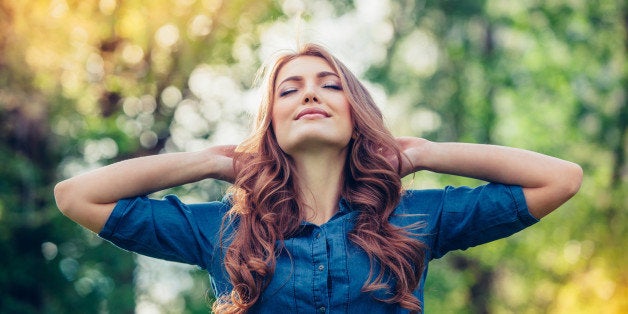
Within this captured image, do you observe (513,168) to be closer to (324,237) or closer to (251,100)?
(324,237)

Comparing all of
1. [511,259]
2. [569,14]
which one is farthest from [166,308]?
[569,14]

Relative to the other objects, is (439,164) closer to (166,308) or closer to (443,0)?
(166,308)

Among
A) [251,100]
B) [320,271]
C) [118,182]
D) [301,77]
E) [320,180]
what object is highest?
[301,77]

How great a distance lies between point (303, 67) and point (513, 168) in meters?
0.93

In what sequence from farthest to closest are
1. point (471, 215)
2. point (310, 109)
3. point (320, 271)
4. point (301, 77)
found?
point (301, 77)
point (310, 109)
point (471, 215)
point (320, 271)

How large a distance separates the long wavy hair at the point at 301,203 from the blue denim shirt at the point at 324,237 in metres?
0.05

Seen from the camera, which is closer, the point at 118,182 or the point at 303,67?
the point at 118,182

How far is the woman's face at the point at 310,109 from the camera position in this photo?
3.29 metres

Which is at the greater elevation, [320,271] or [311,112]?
[311,112]

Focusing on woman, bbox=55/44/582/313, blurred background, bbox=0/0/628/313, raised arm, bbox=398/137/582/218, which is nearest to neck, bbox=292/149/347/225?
woman, bbox=55/44/582/313

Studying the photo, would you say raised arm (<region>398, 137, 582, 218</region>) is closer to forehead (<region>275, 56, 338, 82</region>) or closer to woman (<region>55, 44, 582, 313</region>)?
woman (<region>55, 44, 582, 313</region>)

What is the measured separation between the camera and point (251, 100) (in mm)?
9203

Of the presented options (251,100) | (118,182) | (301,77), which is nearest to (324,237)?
(301,77)

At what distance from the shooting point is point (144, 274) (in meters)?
13.6
